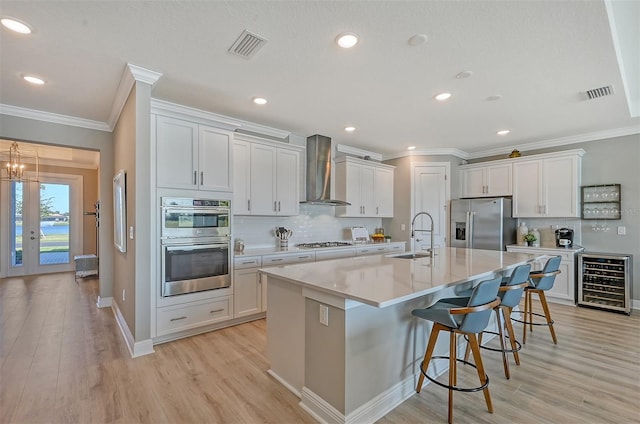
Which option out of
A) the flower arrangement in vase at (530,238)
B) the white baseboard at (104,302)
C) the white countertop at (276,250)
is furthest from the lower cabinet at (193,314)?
the flower arrangement in vase at (530,238)

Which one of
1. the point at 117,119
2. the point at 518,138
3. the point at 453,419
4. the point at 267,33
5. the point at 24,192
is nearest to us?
the point at 453,419

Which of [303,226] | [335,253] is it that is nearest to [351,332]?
[335,253]

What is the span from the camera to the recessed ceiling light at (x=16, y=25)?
6.81 ft

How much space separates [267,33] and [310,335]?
7.13ft

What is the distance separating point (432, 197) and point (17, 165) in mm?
7545

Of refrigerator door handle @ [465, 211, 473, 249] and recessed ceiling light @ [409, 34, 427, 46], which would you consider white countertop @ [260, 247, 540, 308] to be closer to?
recessed ceiling light @ [409, 34, 427, 46]

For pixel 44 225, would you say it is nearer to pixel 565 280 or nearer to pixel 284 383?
pixel 284 383

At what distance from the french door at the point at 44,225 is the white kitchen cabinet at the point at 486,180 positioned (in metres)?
8.80

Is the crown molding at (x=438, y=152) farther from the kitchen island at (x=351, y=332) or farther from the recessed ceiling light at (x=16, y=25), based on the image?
the recessed ceiling light at (x=16, y=25)

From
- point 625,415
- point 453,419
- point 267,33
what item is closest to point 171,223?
point 267,33

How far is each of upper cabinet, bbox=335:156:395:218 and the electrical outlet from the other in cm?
357

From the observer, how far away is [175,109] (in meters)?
3.23

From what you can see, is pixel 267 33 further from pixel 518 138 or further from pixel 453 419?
pixel 518 138

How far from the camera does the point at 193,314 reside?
3318 millimetres
